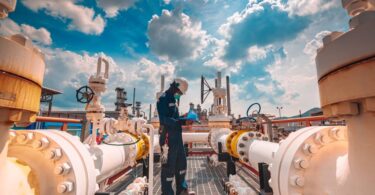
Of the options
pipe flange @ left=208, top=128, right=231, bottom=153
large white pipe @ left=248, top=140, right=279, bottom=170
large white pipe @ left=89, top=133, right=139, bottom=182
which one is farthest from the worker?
pipe flange @ left=208, top=128, right=231, bottom=153

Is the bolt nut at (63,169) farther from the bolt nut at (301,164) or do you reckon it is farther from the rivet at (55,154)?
the bolt nut at (301,164)

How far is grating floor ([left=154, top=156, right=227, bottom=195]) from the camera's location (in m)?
3.40

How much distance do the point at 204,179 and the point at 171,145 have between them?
1.64 meters

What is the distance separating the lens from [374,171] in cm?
70

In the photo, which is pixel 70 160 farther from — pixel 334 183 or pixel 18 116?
pixel 334 183

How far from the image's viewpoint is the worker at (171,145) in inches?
111

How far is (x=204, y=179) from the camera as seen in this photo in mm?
4082

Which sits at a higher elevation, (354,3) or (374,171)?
(354,3)

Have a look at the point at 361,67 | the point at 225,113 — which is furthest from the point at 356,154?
the point at 225,113

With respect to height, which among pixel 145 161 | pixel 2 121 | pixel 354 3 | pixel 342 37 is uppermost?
pixel 354 3

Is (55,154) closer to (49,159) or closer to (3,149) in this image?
(49,159)

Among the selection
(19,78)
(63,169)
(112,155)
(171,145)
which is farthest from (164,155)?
(19,78)

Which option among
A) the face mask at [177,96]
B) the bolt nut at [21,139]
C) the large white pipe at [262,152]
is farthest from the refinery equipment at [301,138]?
the face mask at [177,96]

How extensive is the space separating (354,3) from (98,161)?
231 cm
